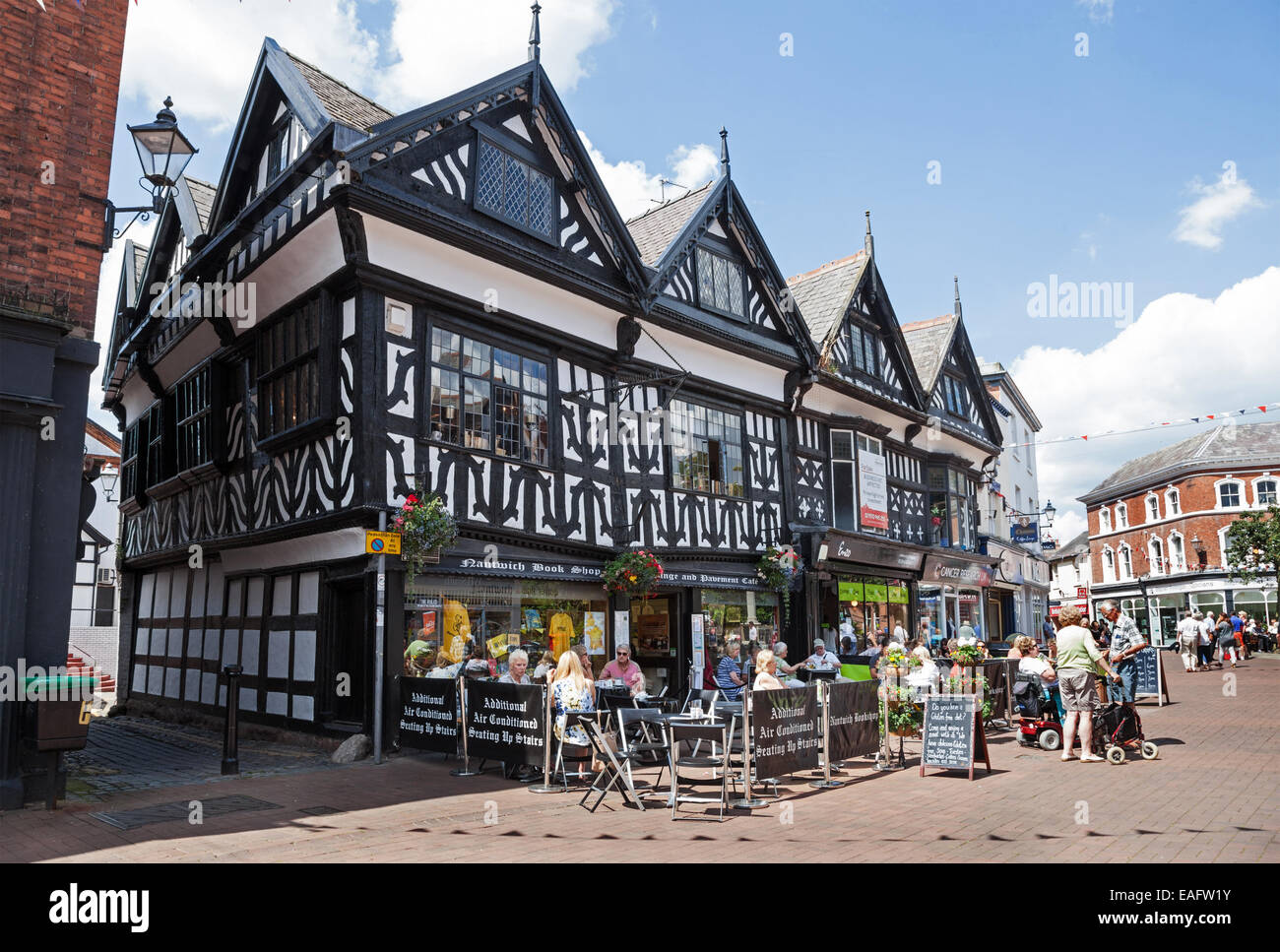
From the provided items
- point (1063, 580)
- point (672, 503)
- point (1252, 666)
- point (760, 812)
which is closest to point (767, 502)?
point (672, 503)

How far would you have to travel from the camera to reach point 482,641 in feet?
42.2

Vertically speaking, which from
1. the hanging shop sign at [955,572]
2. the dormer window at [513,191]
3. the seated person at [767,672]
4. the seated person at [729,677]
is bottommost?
the seated person at [729,677]

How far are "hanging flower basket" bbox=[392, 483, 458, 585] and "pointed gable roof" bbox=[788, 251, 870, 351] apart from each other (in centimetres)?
1092

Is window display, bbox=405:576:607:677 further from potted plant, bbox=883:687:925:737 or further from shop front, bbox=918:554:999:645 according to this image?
shop front, bbox=918:554:999:645

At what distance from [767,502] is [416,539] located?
8.80 m

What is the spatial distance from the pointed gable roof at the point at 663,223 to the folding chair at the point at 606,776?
1018cm

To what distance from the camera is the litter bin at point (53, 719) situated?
793cm

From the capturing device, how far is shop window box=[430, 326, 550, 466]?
41.1 feet

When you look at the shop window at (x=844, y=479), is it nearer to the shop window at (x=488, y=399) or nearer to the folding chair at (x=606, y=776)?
the shop window at (x=488, y=399)

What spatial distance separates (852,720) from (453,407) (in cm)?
645

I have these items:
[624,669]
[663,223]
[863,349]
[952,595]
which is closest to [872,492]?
[863,349]

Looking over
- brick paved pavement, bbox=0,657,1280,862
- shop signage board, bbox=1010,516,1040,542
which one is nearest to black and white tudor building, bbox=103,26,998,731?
brick paved pavement, bbox=0,657,1280,862

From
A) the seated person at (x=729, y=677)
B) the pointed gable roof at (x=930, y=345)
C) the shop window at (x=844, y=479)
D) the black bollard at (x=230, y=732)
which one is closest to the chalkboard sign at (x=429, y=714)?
the black bollard at (x=230, y=732)

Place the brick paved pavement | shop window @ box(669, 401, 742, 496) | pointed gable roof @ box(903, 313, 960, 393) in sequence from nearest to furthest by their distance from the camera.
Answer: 1. the brick paved pavement
2. shop window @ box(669, 401, 742, 496)
3. pointed gable roof @ box(903, 313, 960, 393)
